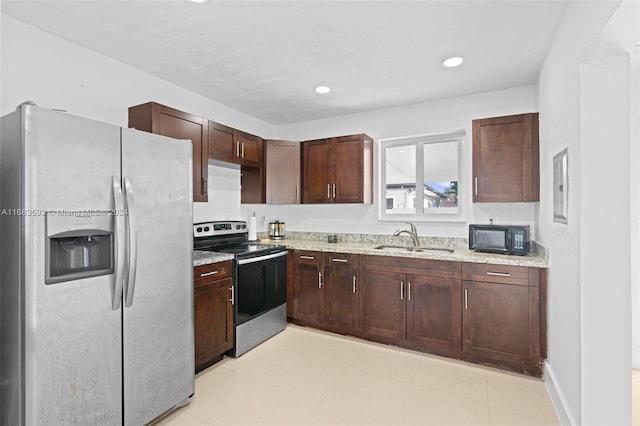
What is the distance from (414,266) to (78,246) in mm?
2585

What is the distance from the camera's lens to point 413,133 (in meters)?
3.71

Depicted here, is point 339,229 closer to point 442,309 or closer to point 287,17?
point 442,309

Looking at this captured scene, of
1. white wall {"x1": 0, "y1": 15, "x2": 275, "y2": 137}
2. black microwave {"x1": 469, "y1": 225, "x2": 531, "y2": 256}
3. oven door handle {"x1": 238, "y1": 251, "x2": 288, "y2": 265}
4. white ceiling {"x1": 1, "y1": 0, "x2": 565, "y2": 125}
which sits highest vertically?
white ceiling {"x1": 1, "y1": 0, "x2": 565, "y2": 125}

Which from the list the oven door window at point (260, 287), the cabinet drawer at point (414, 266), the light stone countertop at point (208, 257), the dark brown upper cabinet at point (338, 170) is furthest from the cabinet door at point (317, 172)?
the light stone countertop at point (208, 257)

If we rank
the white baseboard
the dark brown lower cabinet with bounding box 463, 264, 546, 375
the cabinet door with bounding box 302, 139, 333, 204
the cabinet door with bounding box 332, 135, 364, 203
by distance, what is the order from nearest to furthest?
the white baseboard
the dark brown lower cabinet with bounding box 463, 264, 546, 375
the cabinet door with bounding box 332, 135, 364, 203
the cabinet door with bounding box 302, 139, 333, 204

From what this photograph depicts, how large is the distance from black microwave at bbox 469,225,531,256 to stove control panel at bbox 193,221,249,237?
2537 millimetres

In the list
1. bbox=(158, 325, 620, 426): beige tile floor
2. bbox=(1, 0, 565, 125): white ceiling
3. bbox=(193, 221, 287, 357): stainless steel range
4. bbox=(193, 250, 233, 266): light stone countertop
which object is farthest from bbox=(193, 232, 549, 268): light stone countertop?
Result: bbox=(1, 0, 565, 125): white ceiling

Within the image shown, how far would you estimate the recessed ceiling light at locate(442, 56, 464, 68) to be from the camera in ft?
8.46

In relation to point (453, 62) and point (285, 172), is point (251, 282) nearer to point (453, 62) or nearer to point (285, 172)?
point (285, 172)

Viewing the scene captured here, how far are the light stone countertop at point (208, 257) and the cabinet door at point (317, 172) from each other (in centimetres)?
147

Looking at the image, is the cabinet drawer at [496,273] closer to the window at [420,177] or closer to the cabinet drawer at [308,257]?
the window at [420,177]

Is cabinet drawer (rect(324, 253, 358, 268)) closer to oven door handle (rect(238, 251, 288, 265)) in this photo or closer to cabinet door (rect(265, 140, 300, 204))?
oven door handle (rect(238, 251, 288, 265))

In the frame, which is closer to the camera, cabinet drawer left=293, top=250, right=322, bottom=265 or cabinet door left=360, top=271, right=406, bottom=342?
cabinet door left=360, top=271, right=406, bottom=342

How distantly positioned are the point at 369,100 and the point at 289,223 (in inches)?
79.3
